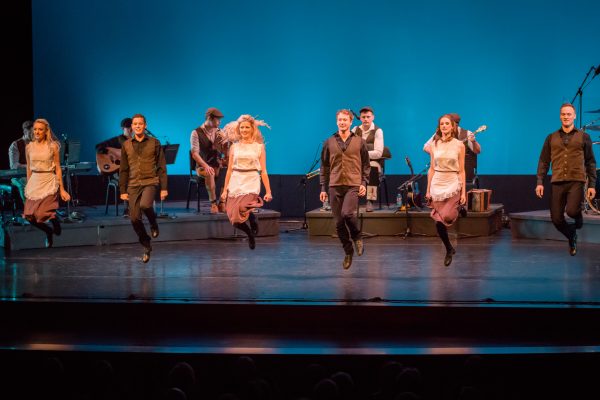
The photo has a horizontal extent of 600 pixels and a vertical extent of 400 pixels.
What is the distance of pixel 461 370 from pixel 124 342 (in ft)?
8.71

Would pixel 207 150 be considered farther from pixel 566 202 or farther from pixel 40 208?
pixel 566 202

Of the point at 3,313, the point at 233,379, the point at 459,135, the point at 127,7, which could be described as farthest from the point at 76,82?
the point at 233,379

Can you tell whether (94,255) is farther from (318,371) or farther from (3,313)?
(318,371)

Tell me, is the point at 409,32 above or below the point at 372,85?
above

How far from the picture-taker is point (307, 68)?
1285 centimetres

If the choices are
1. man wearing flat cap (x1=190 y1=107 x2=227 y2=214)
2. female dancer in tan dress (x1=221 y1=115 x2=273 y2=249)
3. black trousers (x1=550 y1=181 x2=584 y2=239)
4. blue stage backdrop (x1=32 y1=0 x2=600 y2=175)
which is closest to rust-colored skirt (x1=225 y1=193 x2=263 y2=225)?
female dancer in tan dress (x1=221 y1=115 x2=273 y2=249)

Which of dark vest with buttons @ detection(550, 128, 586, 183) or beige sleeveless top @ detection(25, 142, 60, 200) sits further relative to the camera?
beige sleeveless top @ detection(25, 142, 60, 200)

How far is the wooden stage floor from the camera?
573cm

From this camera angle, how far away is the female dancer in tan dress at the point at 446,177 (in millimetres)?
7188

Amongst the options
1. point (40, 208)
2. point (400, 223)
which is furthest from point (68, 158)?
point (400, 223)

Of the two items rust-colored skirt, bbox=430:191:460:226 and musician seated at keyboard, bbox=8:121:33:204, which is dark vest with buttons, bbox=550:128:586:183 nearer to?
rust-colored skirt, bbox=430:191:460:226

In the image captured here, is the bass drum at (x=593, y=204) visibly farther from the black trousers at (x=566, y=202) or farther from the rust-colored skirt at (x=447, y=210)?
the rust-colored skirt at (x=447, y=210)

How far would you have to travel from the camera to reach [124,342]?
593 centimetres

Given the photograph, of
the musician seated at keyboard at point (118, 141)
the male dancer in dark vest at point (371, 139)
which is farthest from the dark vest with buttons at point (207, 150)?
the male dancer in dark vest at point (371, 139)
